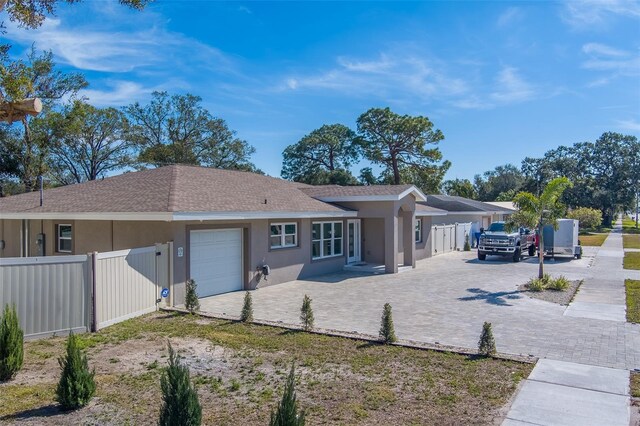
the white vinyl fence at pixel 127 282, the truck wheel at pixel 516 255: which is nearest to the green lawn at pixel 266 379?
the white vinyl fence at pixel 127 282

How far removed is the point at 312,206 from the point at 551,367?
12.0 meters

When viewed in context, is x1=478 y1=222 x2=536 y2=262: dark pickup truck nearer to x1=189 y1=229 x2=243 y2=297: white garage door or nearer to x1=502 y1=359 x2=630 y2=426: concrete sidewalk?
x1=189 y1=229 x2=243 y2=297: white garage door

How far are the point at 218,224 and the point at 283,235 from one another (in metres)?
3.35

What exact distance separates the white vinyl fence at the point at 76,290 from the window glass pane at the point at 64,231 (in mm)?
6241

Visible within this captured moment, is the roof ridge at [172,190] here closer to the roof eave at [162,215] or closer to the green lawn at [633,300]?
the roof eave at [162,215]

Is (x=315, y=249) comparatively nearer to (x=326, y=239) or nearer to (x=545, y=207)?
(x=326, y=239)

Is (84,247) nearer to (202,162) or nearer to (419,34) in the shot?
(419,34)

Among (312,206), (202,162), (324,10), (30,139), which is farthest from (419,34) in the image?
(202,162)

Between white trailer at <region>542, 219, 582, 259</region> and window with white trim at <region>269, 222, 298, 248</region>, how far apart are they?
50.0 feet

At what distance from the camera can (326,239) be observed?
1933 centimetres

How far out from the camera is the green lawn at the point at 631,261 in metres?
22.0

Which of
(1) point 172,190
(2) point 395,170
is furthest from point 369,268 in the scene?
(2) point 395,170

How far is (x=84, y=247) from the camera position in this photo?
14.6 meters

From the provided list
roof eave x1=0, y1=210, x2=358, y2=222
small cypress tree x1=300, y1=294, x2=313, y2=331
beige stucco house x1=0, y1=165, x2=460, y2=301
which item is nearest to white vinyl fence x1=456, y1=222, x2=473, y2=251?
beige stucco house x1=0, y1=165, x2=460, y2=301
